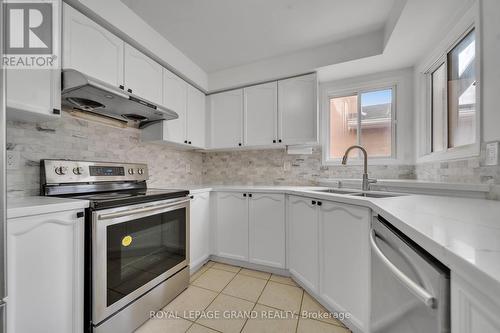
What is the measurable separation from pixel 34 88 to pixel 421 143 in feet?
10.3

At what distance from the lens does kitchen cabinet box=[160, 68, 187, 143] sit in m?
2.09

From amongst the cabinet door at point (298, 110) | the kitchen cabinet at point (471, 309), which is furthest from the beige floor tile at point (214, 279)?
the kitchen cabinet at point (471, 309)

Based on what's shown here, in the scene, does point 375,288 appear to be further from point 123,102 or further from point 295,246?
point 123,102

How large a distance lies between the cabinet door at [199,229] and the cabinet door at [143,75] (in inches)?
43.0

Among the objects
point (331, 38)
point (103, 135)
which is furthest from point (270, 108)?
point (103, 135)

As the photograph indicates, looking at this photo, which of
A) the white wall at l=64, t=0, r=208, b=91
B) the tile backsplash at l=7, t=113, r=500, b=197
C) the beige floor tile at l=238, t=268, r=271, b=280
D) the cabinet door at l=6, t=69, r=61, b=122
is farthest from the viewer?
the beige floor tile at l=238, t=268, r=271, b=280

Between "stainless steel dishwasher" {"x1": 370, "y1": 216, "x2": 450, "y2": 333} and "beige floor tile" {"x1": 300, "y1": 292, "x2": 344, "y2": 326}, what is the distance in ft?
1.66

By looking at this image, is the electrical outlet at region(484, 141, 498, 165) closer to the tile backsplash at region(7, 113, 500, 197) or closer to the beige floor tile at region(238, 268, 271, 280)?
the tile backsplash at region(7, 113, 500, 197)

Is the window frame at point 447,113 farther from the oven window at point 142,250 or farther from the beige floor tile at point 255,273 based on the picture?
the oven window at point 142,250

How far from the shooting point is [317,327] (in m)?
1.36

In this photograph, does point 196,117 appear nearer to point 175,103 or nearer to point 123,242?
point 175,103

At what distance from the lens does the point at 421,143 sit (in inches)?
79.7
